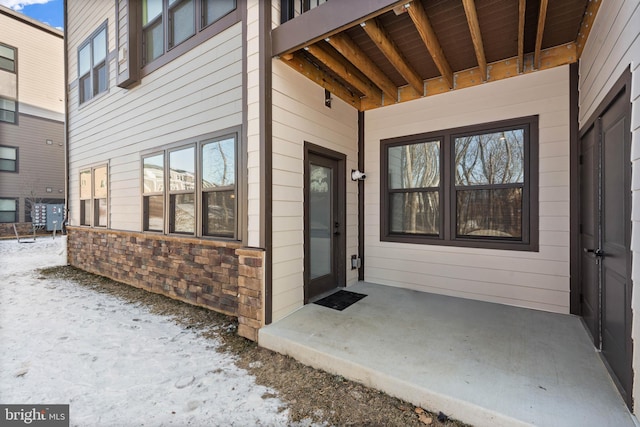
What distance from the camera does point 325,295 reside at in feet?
12.2

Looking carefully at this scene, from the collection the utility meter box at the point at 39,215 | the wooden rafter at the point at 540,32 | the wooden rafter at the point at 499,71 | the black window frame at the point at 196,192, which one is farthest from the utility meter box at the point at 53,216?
the wooden rafter at the point at 540,32

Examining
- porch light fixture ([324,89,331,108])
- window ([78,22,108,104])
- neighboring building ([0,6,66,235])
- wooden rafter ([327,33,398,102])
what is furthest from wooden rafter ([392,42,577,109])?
neighboring building ([0,6,66,235])

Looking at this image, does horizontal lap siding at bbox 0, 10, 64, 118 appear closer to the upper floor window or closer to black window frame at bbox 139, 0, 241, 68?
the upper floor window

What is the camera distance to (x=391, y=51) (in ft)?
9.54

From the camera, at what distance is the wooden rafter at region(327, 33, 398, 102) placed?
2.77 meters

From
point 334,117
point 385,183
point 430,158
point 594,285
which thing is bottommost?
point 594,285

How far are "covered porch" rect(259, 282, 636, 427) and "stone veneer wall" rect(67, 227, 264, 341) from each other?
1.39ft

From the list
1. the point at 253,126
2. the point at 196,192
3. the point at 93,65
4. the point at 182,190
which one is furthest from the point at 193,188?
the point at 93,65

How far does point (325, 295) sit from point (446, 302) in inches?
59.9

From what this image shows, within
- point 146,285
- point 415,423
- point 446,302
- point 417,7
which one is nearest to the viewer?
point 415,423

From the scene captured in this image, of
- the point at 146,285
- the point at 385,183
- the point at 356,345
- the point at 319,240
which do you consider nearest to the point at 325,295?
the point at 319,240

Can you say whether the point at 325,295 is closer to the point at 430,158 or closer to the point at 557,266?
the point at 430,158

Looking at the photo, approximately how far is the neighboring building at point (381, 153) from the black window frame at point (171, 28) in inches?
1.3

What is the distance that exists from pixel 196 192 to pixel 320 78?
7.47 ft
